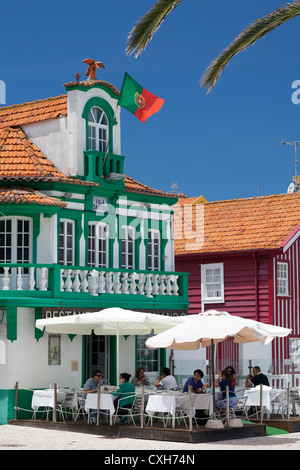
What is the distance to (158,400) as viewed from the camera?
2209cm

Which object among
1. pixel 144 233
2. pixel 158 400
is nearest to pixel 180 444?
pixel 158 400

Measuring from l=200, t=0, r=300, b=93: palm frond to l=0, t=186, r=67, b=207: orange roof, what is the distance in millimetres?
8320

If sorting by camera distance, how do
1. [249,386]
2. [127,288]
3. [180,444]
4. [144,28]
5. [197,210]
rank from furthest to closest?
[197,210] < [127,288] < [249,386] < [180,444] < [144,28]

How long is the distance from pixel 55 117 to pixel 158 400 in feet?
35.5

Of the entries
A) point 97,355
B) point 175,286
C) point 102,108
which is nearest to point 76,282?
point 97,355

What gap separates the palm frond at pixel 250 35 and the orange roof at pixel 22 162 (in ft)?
29.1

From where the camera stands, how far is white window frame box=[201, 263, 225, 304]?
36.5 meters

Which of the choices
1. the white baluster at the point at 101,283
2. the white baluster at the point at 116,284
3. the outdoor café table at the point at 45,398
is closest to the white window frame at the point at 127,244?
the white baluster at the point at 116,284

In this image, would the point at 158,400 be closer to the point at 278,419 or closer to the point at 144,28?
the point at 278,419

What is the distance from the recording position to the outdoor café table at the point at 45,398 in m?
24.3

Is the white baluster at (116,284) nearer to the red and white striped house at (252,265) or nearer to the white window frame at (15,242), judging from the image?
the white window frame at (15,242)

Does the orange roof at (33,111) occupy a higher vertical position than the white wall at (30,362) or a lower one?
higher

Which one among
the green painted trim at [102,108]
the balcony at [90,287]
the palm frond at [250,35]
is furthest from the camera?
the green painted trim at [102,108]

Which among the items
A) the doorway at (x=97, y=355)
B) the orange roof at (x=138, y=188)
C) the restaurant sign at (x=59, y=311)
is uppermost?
the orange roof at (x=138, y=188)
